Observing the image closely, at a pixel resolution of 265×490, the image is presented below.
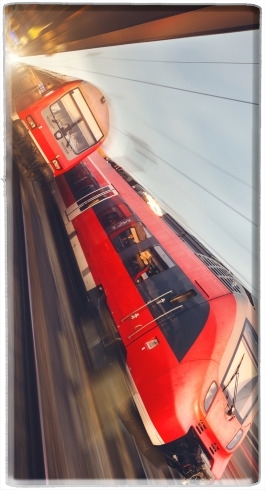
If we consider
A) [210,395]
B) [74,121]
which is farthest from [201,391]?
[74,121]

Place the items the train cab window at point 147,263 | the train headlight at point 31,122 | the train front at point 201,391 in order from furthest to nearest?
the train headlight at point 31,122 → the train cab window at point 147,263 → the train front at point 201,391

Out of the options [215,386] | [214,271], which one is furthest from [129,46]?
[215,386]

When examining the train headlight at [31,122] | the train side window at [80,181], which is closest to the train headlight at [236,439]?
the train side window at [80,181]

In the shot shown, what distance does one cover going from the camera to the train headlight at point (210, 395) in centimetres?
136

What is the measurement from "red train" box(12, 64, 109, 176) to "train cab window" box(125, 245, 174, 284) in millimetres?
594

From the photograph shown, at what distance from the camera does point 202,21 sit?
1.50m

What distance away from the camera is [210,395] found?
138 cm

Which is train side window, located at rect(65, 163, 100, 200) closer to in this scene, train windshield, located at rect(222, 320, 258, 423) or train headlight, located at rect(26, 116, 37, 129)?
train headlight, located at rect(26, 116, 37, 129)

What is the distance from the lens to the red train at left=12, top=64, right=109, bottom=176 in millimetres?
1789

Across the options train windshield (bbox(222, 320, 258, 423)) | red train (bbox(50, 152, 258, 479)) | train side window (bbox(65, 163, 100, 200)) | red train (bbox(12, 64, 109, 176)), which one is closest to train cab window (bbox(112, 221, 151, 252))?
red train (bbox(50, 152, 258, 479))

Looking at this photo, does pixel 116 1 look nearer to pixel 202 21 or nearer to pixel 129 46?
pixel 129 46

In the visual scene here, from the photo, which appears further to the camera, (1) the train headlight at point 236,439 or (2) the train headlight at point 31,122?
(2) the train headlight at point 31,122

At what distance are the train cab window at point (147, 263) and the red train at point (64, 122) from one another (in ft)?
1.95

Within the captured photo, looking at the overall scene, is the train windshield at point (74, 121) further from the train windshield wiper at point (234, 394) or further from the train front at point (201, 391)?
the train windshield wiper at point (234, 394)
